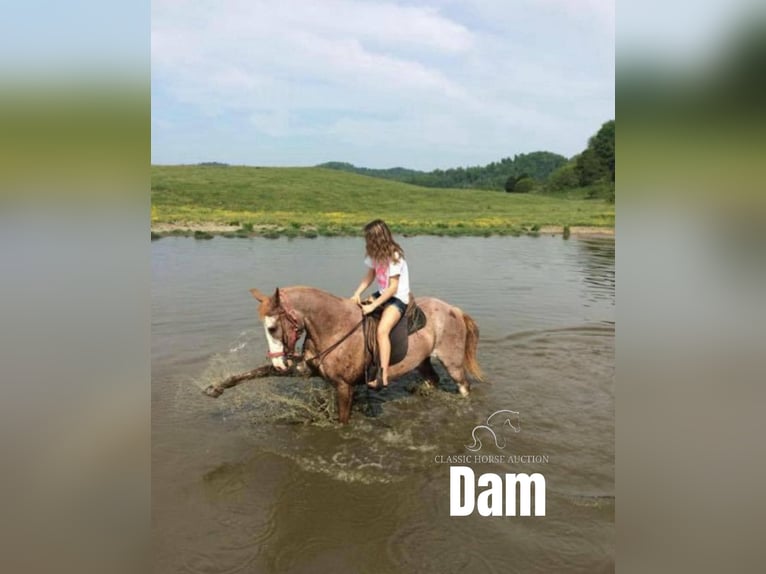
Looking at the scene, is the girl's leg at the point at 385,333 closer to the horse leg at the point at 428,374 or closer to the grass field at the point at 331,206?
the horse leg at the point at 428,374

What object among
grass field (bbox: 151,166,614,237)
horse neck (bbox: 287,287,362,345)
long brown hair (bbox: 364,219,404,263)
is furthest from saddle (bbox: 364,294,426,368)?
grass field (bbox: 151,166,614,237)

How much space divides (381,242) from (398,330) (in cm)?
120

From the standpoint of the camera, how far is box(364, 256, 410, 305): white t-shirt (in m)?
5.96

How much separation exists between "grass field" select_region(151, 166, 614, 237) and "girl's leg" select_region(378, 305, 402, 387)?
17.6 metres

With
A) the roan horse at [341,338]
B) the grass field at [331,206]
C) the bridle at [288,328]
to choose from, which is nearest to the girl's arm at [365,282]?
the roan horse at [341,338]

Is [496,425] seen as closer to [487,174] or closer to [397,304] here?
[397,304]

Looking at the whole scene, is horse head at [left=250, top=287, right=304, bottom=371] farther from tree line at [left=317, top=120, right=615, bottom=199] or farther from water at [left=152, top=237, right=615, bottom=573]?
tree line at [left=317, top=120, right=615, bottom=199]

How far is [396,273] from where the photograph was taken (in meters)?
5.94

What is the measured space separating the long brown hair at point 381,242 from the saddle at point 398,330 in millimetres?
679

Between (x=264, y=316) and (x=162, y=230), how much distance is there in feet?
63.7

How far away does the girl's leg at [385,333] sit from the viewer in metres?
6.01
